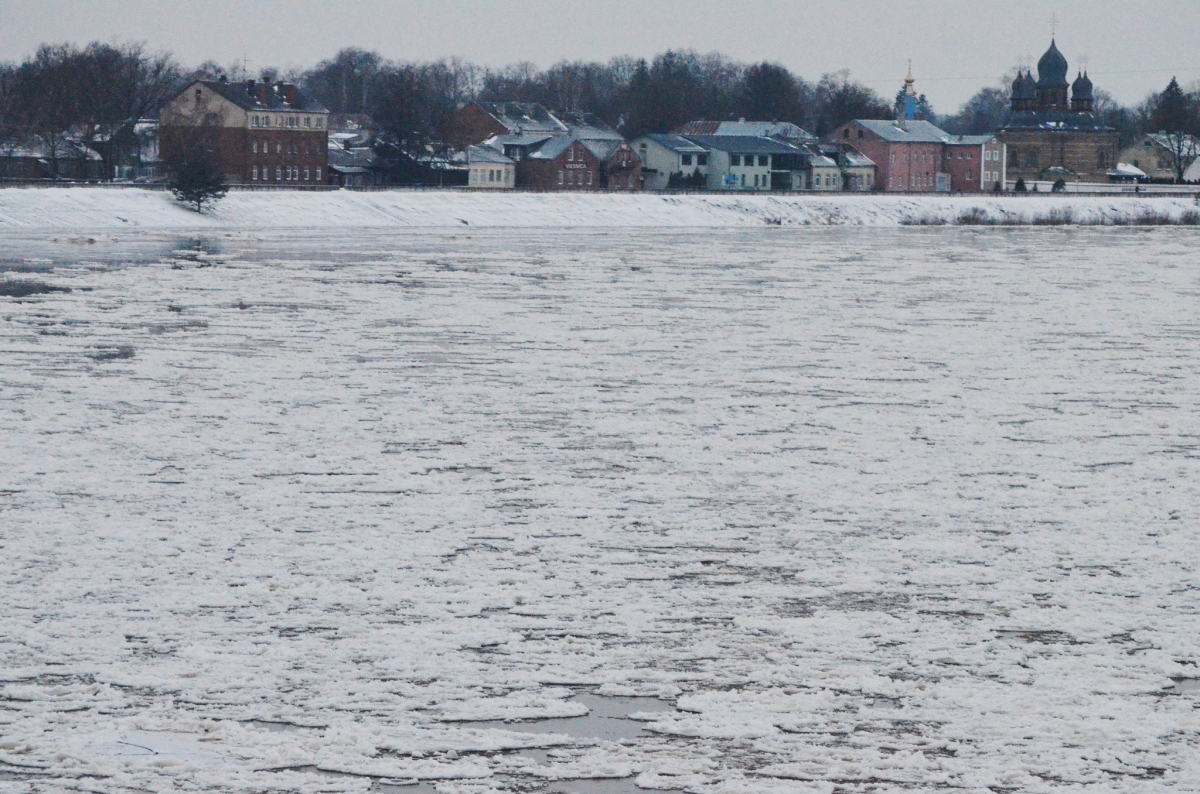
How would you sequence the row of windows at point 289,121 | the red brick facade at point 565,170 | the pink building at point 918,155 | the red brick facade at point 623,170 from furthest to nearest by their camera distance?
the pink building at point 918,155
the red brick facade at point 623,170
the red brick facade at point 565,170
the row of windows at point 289,121

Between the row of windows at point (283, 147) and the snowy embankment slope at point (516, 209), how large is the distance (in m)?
18.8

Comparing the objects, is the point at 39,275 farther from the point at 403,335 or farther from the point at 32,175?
the point at 32,175

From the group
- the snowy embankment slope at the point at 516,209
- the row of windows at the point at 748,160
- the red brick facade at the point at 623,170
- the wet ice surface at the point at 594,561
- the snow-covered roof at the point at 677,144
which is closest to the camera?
the wet ice surface at the point at 594,561

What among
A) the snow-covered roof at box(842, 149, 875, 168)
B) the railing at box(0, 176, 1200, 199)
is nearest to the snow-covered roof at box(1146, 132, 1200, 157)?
the railing at box(0, 176, 1200, 199)

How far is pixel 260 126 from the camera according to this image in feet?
308

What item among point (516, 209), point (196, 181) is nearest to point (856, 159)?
point (516, 209)

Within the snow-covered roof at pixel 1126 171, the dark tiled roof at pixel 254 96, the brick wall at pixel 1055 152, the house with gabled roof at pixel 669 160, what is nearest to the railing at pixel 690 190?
the brick wall at pixel 1055 152

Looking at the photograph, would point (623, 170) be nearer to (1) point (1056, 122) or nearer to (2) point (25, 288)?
(1) point (1056, 122)

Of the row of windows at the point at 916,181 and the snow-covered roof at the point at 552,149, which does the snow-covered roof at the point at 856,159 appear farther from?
the snow-covered roof at the point at 552,149

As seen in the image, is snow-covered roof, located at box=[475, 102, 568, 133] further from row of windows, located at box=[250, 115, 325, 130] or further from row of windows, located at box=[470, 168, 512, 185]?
row of windows, located at box=[250, 115, 325, 130]

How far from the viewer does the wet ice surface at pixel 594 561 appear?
679cm

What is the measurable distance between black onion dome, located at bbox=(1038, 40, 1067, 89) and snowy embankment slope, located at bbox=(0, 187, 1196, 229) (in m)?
42.3

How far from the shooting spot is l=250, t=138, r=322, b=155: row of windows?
3674 inches

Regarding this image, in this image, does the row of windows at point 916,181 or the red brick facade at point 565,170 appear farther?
the row of windows at point 916,181
